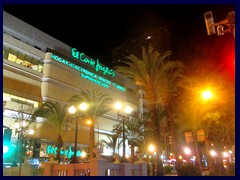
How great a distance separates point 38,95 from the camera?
130ft

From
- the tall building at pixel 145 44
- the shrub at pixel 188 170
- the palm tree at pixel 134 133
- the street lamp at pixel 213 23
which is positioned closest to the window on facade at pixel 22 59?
the palm tree at pixel 134 133

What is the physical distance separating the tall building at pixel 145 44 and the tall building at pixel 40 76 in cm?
6052

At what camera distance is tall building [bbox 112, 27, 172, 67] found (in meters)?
106

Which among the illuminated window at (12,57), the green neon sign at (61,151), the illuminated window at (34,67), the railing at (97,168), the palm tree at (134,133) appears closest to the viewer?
the railing at (97,168)

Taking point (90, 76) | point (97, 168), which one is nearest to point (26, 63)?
point (90, 76)

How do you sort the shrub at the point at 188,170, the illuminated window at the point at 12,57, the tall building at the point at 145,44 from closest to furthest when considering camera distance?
1. the shrub at the point at 188,170
2. the illuminated window at the point at 12,57
3. the tall building at the point at 145,44

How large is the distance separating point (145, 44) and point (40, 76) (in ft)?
253

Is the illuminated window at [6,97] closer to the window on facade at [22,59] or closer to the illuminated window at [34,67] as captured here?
the window on facade at [22,59]

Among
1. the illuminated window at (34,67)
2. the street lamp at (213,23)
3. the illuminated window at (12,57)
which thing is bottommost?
the street lamp at (213,23)

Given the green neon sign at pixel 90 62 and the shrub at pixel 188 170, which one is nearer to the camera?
the shrub at pixel 188 170

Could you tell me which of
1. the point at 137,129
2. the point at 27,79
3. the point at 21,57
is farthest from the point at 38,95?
the point at 137,129

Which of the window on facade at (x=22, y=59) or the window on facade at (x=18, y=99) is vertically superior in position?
the window on facade at (x=22, y=59)

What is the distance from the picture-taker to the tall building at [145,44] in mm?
106500

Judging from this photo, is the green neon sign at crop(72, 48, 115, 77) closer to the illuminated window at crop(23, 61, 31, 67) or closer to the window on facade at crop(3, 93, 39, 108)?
the illuminated window at crop(23, 61, 31, 67)
